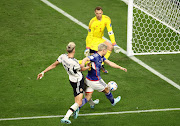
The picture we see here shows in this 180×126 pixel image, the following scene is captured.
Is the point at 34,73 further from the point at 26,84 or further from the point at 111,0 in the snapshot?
the point at 111,0

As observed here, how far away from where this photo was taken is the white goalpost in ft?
48.2

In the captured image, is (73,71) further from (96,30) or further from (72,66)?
(96,30)

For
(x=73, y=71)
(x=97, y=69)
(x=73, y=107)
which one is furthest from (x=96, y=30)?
(x=73, y=107)

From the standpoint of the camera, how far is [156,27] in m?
15.8

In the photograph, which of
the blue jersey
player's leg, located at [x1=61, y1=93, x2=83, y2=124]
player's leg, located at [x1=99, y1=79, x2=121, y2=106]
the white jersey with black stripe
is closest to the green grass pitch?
player's leg, located at [x1=99, y1=79, x2=121, y2=106]

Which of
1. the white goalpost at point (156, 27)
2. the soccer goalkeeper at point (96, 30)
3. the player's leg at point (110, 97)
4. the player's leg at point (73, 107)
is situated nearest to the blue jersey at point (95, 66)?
the player's leg at point (110, 97)

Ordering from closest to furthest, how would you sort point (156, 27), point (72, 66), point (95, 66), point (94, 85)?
point (72, 66), point (95, 66), point (94, 85), point (156, 27)

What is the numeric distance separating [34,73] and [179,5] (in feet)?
19.8

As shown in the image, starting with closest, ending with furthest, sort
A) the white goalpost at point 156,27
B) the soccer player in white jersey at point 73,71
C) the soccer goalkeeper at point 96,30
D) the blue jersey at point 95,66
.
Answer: the soccer player in white jersey at point 73,71 < the blue jersey at point 95,66 < the soccer goalkeeper at point 96,30 < the white goalpost at point 156,27

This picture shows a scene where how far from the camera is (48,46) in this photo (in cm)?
1460

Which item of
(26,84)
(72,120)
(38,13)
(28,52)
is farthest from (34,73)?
(38,13)

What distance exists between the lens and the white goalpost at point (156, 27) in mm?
14703

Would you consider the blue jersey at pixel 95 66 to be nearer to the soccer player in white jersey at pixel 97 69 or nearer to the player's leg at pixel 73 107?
the soccer player in white jersey at pixel 97 69

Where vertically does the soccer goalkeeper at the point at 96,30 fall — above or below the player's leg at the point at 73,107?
above
